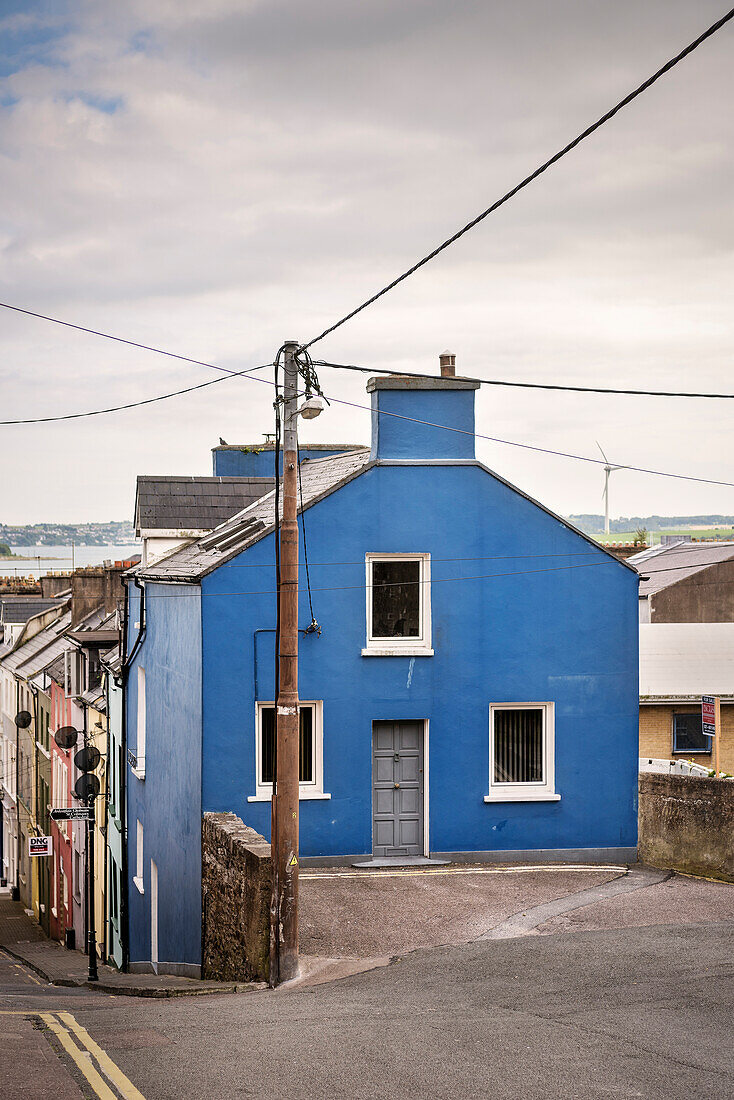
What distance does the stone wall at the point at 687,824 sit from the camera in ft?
53.9

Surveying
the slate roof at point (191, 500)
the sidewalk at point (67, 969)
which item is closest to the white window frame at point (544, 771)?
the sidewalk at point (67, 969)

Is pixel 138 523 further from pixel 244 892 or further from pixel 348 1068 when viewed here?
pixel 348 1068

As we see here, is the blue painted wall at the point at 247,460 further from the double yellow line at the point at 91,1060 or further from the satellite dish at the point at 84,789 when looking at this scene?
the double yellow line at the point at 91,1060

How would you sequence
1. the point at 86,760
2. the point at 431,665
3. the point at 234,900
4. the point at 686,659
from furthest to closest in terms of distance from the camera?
the point at 686,659
the point at 86,760
the point at 431,665
the point at 234,900

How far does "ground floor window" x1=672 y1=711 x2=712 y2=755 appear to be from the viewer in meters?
30.7

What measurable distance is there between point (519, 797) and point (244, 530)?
6191 millimetres

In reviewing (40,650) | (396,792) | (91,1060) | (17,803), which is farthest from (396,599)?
(17,803)

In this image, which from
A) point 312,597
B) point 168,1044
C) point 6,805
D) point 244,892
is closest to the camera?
point 168,1044

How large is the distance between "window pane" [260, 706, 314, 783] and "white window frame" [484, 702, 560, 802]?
9.38 feet

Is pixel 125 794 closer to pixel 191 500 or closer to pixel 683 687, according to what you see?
pixel 191 500

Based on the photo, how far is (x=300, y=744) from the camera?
687 inches

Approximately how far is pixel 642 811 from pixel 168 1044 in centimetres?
1058

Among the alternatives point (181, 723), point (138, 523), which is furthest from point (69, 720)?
point (181, 723)

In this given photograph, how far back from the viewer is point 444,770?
1784cm
